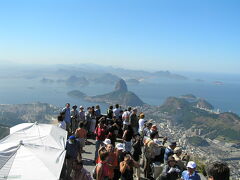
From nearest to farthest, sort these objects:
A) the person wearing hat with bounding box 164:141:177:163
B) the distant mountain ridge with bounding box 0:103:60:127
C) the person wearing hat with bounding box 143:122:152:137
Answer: the person wearing hat with bounding box 164:141:177:163
the person wearing hat with bounding box 143:122:152:137
the distant mountain ridge with bounding box 0:103:60:127

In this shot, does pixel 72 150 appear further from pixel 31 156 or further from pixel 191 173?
pixel 191 173

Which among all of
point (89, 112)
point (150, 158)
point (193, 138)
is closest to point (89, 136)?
point (89, 112)

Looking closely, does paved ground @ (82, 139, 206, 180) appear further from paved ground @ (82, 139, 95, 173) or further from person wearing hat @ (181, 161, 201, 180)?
person wearing hat @ (181, 161, 201, 180)

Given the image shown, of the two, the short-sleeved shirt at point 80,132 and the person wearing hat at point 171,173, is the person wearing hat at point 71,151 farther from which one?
the person wearing hat at point 171,173

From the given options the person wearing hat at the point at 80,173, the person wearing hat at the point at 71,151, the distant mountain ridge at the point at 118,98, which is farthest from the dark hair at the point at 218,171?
the distant mountain ridge at the point at 118,98

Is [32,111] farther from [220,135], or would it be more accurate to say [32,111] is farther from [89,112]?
[89,112]

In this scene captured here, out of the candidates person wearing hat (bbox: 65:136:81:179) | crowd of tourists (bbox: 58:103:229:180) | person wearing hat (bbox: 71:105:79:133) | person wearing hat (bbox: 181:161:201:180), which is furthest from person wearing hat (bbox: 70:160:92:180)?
person wearing hat (bbox: 71:105:79:133)

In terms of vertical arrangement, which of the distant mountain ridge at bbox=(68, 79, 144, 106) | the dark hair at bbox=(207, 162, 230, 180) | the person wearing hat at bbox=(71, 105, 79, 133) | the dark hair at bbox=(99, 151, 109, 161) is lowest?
the distant mountain ridge at bbox=(68, 79, 144, 106)

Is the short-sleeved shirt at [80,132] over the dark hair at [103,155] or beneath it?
beneath
